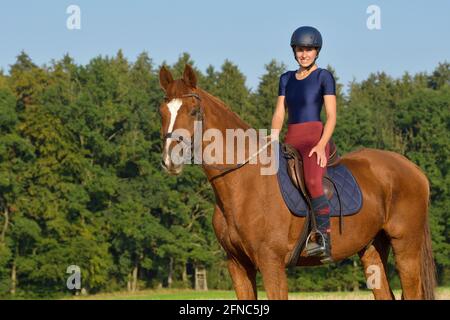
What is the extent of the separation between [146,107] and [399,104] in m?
23.1

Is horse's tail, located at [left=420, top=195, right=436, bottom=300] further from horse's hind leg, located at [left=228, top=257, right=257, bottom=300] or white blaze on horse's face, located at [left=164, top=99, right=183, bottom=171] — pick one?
white blaze on horse's face, located at [left=164, top=99, right=183, bottom=171]

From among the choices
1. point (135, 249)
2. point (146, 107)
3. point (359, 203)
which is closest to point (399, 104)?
point (146, 107)

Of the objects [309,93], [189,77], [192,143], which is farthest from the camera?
[309,93]

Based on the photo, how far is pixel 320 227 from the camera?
357 inches

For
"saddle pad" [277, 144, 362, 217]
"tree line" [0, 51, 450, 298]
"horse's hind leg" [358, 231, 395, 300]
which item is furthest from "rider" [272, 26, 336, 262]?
"tree line" [0, 51, 450, 298]

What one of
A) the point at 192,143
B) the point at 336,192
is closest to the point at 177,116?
the point at 192,143

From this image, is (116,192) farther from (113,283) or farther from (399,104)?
(399,104)

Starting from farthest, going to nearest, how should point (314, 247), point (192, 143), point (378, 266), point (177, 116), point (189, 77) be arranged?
point (378, 266)
point (314, 247)
point (189, 77)
point (192, 143)
point (177, 116)

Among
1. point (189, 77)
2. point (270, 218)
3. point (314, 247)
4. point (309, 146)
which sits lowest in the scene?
point (314, 247)

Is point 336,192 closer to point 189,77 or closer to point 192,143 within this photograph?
point 192,143

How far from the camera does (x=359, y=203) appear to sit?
32.3 ft

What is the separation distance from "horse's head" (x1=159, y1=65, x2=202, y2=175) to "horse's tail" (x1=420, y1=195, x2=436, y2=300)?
13.0 feet

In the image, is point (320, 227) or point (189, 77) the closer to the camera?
point (189, 77)

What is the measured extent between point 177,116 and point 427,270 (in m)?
4.31
